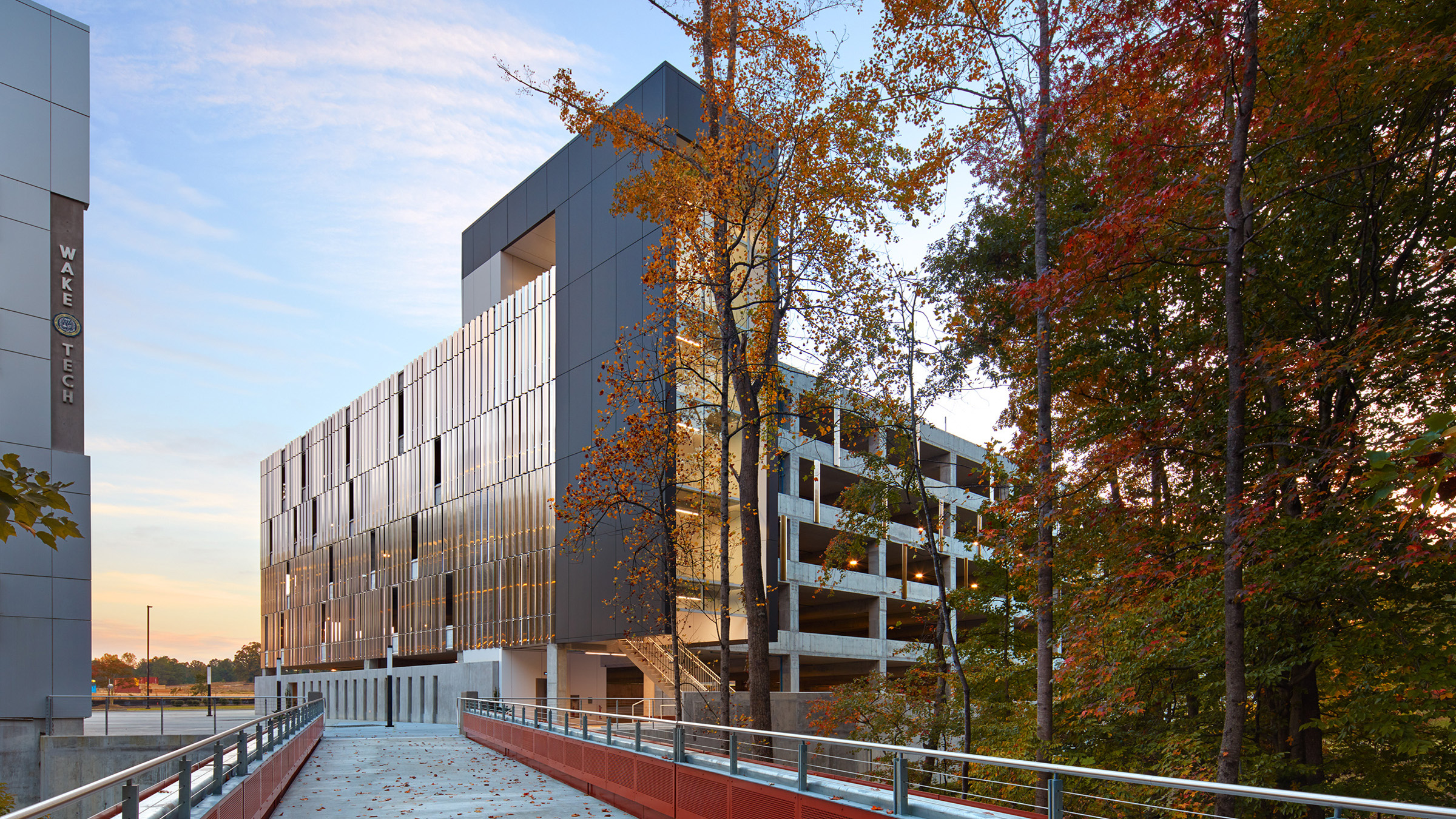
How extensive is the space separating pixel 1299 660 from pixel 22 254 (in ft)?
110

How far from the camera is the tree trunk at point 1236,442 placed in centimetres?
1016

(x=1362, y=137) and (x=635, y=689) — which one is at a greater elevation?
(x=1362, y=137)

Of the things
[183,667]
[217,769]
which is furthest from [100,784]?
[183,667]

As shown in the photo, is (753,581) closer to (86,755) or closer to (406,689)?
(86,755)

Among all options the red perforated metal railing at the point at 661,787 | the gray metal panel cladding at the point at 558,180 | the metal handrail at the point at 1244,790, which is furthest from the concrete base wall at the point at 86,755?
the metal handrail at the point at 1244,790

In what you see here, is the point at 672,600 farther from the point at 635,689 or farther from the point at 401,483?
the point at 401,483

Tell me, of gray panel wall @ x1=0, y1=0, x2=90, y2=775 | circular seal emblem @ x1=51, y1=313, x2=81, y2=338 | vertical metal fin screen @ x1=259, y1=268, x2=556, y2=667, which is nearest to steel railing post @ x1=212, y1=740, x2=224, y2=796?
gray panel wall @ x1=0, y1=0, x2=90, y2=775

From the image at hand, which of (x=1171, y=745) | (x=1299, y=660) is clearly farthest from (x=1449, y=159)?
(x=1171, y=745)

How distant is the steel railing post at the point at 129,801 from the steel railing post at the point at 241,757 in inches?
201

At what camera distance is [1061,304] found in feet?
41.7

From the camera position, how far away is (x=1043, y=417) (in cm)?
1487

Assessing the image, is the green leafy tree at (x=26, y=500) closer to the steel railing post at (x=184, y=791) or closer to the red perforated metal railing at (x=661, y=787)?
the steel railing post at (x=184, y=791)

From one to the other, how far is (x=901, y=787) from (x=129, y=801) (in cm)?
611

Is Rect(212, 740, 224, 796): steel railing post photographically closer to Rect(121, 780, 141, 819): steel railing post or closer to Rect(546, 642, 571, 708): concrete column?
Rect(121, 780, 141, 819): steel railing post
